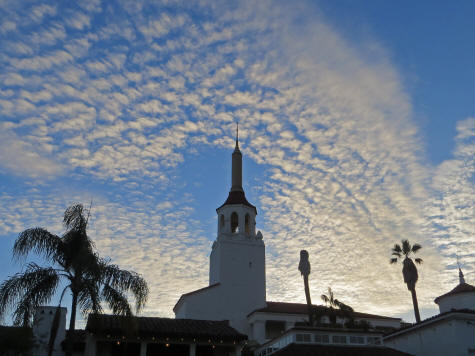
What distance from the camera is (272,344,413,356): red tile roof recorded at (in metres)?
25.2

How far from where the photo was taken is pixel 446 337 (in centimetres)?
2598

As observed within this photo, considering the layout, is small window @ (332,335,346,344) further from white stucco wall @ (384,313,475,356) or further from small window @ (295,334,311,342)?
white stucco wall @ (384,313,475,356)

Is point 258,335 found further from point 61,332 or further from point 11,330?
point 11,330

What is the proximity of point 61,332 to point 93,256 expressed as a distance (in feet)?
42.0

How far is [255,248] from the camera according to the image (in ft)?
148

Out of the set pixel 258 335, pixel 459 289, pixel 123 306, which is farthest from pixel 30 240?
pixel 459 289

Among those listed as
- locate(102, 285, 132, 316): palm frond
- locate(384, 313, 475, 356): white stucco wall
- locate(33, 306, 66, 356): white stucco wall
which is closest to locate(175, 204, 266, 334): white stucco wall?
locate(33, 306, 66, 356): white stucco wall

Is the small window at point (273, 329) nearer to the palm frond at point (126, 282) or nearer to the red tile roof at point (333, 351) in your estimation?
the red tile roof at point (333, 351)

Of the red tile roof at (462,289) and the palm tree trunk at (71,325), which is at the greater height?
the red tile roof at (462,289)

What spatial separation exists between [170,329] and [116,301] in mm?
8945

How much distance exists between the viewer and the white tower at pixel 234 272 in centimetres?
4081

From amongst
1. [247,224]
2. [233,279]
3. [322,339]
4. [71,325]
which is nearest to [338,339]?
[322,339]

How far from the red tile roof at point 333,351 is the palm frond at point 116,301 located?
31.8 feet

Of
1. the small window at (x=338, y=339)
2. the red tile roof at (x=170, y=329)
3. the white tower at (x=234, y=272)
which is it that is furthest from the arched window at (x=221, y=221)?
the small window at (x=338, y=339)
